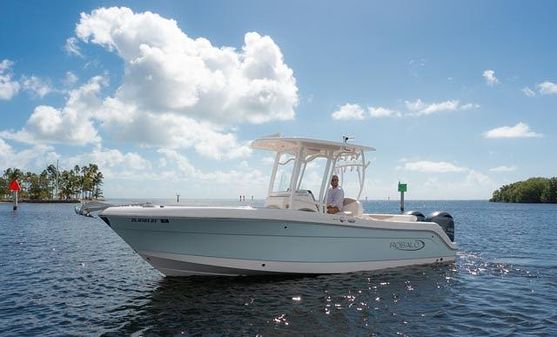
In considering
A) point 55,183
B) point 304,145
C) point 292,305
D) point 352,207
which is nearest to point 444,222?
point 352,207

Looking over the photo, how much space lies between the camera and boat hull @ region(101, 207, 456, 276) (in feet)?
31.7

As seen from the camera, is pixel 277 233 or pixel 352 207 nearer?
pixel 277 233

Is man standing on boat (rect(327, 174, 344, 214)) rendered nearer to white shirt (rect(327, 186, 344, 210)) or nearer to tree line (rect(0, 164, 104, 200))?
white shirt (rect(327, 186, 344, 210))

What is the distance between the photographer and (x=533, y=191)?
138 metres

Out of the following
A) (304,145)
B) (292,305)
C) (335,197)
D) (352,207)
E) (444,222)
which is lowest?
(292,305)

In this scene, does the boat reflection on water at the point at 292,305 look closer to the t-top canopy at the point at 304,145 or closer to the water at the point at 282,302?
the water at the point at 282,302

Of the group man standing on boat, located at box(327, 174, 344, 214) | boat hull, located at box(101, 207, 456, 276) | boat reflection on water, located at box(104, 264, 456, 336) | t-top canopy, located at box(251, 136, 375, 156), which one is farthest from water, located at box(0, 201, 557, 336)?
t-top canopy, located at box(251, 136, 375, 156)

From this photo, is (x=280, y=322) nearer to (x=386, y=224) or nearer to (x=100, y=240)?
(x=386, y=224)

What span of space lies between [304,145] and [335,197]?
1831mm

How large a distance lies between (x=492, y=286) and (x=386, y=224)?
3037mm

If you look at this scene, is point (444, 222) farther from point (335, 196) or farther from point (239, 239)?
point (239, 239)

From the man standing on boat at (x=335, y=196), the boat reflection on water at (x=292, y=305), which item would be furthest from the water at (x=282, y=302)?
the man standing on boat at (x=335, y=196)

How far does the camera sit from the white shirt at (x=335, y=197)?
11922mm

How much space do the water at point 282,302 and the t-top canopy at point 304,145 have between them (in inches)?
133
